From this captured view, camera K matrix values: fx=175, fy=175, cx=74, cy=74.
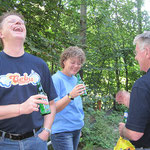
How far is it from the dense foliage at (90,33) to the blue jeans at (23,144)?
56.0 inches

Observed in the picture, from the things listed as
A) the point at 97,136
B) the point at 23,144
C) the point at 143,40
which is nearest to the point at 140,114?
the point at 143,40

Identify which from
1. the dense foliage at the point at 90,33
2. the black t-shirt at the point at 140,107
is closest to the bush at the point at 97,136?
the dense foliage at the point at 90,33

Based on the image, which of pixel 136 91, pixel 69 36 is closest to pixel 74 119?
pixel 136 91

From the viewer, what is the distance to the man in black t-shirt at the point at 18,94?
1425 millimetres

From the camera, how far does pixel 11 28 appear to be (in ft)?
5.39

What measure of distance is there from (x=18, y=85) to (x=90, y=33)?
5586 millimetres

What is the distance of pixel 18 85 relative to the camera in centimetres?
153

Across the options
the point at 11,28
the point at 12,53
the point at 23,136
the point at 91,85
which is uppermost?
the point at 11,28

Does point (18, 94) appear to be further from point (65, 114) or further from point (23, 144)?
point (65, 114)

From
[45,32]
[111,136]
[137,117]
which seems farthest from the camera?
[111,136]

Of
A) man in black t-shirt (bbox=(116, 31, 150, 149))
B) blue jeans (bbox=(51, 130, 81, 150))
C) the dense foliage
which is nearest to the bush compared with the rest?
the dense foliage

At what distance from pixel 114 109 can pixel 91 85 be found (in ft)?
14.8

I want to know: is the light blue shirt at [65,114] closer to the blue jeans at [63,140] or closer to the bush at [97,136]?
the blue jeans at [63,140]

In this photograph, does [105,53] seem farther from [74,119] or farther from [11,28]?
[11,28]
